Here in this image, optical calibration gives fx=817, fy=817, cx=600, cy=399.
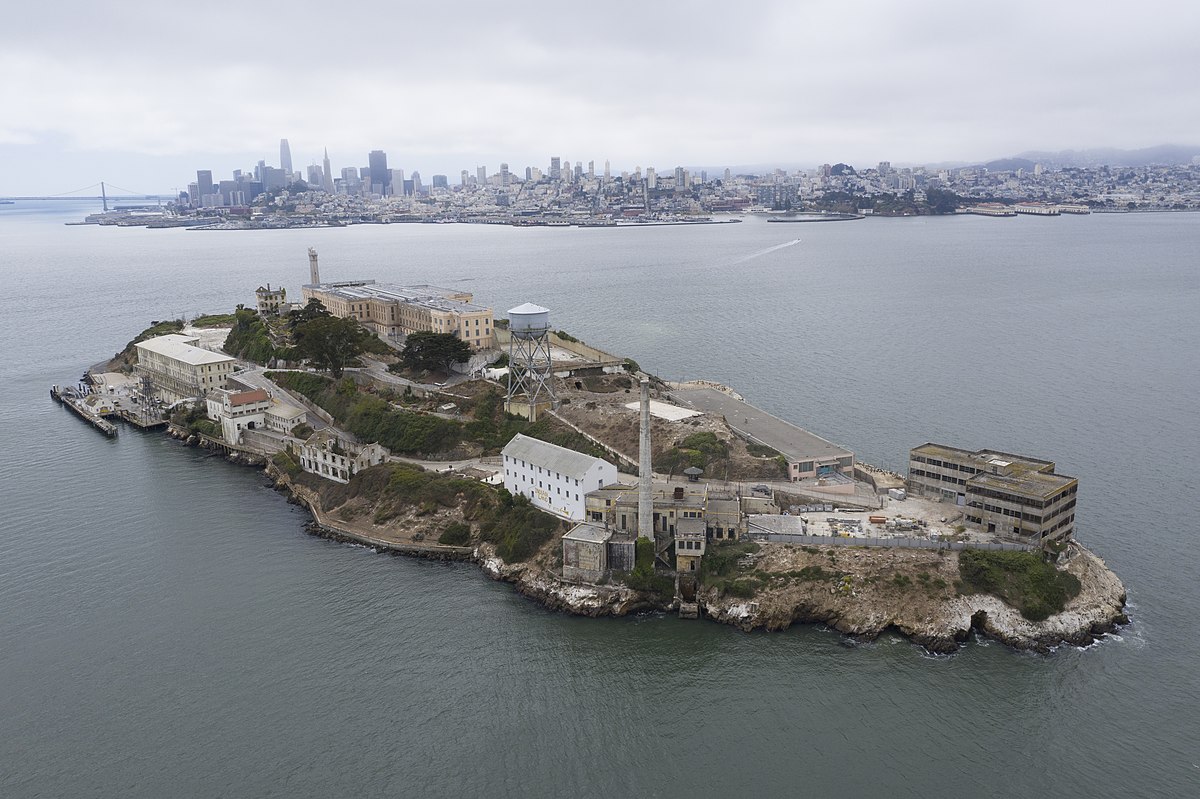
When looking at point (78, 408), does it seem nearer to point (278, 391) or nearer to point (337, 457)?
point (278, 391)

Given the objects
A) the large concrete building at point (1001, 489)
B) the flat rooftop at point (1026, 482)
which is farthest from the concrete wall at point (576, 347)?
the flat rooftop at point (1026, 482)

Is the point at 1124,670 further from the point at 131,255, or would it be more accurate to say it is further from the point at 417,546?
the point at 131,255

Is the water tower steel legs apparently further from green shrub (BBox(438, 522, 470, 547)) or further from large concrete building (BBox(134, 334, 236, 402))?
large concrete building (BBox(134, 334, 236, 402))

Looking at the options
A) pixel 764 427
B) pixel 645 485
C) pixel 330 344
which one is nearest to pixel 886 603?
pixel 645 485

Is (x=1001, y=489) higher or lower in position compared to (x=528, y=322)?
lower

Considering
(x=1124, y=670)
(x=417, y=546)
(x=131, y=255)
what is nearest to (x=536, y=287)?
(x=417, y=546)

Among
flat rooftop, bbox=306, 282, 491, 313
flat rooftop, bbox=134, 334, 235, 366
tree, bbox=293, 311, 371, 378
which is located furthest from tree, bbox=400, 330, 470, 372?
flat rooftop, bbox=134, 334, 235, 366

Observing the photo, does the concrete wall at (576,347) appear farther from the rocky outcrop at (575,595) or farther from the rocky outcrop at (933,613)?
the rocky outcrop at (933,613)
